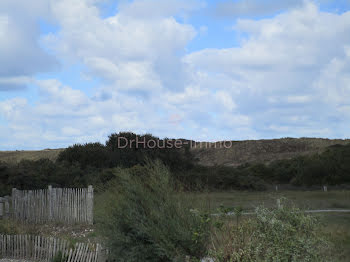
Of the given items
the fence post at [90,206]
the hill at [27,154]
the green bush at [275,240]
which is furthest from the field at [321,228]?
the hill at [27,154]

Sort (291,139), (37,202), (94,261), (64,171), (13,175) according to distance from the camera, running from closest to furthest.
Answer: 1. (94,261)
2. (37,202)
3. (13,175)
4. (64,171)
5. (291,139)

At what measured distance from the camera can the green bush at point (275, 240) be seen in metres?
6.96

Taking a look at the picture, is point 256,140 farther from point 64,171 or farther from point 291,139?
point 64,171

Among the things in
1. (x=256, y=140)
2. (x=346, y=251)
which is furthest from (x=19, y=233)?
(x=256, y=140)

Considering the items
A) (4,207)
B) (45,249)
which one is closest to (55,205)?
(4,207)

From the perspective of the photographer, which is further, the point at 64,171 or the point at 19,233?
the point at 64,171

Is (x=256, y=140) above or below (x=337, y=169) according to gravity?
above

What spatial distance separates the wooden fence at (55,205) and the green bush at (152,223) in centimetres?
891

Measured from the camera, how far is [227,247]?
26.4ft

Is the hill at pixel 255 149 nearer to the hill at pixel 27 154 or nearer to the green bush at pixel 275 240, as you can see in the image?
the hill at pixel 27 154

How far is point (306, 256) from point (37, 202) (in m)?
15.2

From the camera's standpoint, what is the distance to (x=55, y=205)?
19031mm

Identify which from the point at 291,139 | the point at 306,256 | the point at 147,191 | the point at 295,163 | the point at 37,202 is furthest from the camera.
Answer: the point at 291,139

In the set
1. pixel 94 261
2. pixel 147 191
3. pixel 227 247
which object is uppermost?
pixel 147 191
